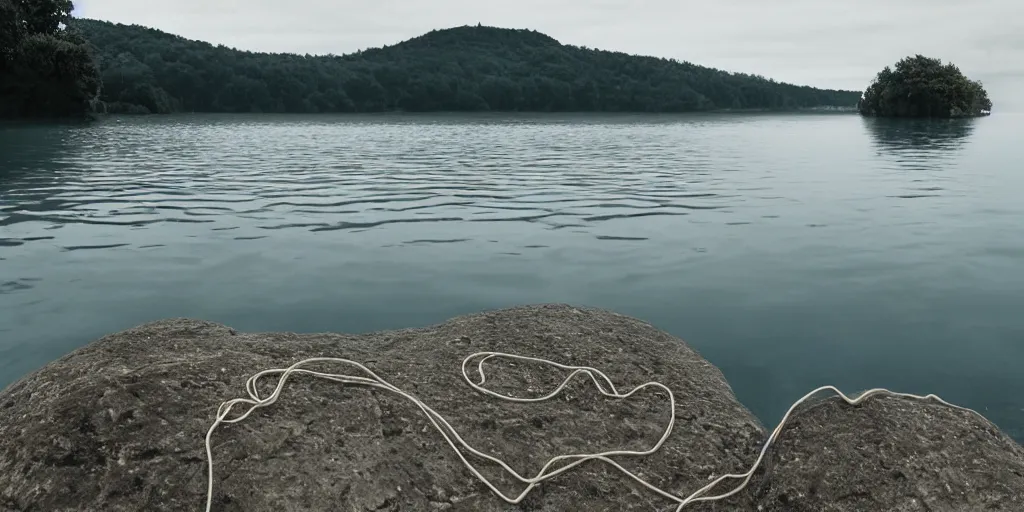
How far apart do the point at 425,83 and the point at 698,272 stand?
4457 inches

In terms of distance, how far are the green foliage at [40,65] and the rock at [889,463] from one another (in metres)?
52.4

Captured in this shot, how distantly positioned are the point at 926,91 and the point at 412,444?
3485 inches

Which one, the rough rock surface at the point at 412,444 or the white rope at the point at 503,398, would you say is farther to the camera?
the white rope at the point at 503,398

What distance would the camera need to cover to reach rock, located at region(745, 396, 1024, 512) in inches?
123

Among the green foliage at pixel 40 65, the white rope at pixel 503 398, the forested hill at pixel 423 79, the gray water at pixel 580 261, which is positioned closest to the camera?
the white rope at pixel 503 398

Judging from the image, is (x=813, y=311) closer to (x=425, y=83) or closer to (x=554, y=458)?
(x=554, y=458)

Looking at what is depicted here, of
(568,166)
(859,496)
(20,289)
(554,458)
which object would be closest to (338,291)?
(20,289)

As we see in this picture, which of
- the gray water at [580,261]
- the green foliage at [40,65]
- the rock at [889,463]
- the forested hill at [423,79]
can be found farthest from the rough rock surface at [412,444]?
the forested hill at [423,79]

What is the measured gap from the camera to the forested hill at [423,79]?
93.7m

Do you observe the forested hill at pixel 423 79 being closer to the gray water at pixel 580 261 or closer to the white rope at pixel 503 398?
the gray water at pixel 580 261

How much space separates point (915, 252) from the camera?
11000 mm

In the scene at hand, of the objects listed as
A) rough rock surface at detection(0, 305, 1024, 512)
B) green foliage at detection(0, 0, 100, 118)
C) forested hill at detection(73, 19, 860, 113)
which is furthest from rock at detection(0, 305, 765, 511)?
forested hill at detection(73, 19, 860, 113)

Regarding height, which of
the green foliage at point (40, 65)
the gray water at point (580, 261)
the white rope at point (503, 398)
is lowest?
the gray water at point (580, 261)

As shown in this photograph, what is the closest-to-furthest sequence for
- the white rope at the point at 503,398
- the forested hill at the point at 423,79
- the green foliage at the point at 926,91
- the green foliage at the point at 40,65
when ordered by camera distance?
the white rope at the point at 503,398, the green foliage at the point at 40,65, the green foliage at the point at 926,91, the forested hill at the point at 423,79
